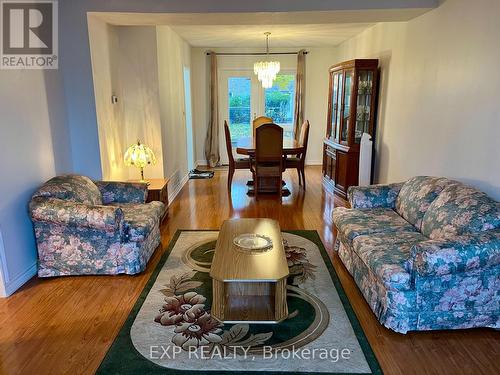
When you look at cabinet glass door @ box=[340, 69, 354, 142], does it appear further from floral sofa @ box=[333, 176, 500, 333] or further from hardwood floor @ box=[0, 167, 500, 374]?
floral sofa @ box=[333, 176, 500, 333]

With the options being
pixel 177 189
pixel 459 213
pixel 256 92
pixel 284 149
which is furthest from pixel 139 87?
pixel 459 213

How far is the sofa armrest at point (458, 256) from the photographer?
213 cm

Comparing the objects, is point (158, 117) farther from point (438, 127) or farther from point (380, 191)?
point (438, 127)

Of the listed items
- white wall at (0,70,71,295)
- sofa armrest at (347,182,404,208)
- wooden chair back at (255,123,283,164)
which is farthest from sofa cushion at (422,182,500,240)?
white wall at (0,70,71,295)

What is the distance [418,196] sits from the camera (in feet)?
10.2

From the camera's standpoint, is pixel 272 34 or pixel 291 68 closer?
pixel 272 34

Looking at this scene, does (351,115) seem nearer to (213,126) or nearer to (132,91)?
(132,91)

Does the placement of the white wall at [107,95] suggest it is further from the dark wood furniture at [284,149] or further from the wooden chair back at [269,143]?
the wooden chair back at [269,143]

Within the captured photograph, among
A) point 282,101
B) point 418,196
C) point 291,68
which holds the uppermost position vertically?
point 291,68

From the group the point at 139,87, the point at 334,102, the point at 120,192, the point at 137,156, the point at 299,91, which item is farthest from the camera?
the point at 299,91

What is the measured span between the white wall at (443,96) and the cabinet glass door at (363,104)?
194mm

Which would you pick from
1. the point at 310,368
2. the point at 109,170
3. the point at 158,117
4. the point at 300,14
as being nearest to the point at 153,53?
the point at 158,117

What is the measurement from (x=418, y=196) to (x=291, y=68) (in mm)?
5254

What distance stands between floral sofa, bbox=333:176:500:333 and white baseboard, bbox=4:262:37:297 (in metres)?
2.68
